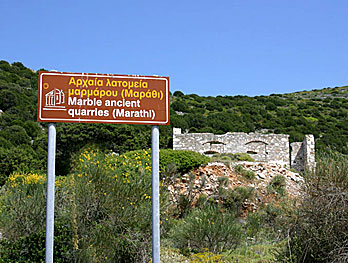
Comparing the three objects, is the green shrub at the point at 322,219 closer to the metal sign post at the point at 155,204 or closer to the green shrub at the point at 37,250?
the metal sign post at the point at 155,204

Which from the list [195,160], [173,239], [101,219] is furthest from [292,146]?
[101,219]

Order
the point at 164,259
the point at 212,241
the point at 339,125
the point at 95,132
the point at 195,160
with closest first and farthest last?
the point at 164,259
the point at 212,241
the point at 195,160
the point at 95,132
the point at 339,125

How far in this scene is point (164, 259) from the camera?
6652 millimetres

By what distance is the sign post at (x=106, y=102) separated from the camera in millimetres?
4566

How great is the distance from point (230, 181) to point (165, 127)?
10.4m

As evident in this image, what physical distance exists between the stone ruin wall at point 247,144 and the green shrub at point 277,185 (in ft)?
19.7

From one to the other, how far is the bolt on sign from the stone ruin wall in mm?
15523

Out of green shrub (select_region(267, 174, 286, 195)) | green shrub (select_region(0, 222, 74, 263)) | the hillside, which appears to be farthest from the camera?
the hillside

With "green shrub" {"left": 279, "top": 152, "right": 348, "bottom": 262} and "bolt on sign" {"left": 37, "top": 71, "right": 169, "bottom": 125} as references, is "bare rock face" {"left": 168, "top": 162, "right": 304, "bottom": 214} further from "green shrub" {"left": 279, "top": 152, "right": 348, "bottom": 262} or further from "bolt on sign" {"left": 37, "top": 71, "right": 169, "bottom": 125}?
"bolt on sign" {"left": 37, "top": 71, "right": 169, "bottom": 125}

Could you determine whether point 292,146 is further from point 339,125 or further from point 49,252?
point 49,252

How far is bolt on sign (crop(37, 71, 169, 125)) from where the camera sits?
458 cm

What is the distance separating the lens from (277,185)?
46.1ft

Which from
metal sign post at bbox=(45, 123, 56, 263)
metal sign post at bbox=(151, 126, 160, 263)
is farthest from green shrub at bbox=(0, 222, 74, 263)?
metal sign post at bbox=(151, 126, 160, 263)

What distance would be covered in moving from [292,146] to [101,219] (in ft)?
56.6
